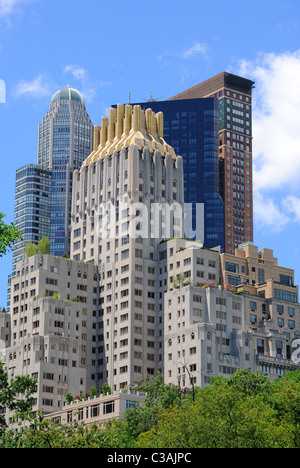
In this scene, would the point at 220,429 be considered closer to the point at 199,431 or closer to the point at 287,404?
the point at 199,431

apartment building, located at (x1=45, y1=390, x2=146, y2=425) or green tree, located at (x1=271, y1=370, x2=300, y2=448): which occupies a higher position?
apartment building, located at (x1=45, y1=390, x2=146, y2=425)

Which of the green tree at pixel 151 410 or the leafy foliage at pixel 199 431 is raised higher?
the green tree at pixel 151 410

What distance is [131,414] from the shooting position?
6147 inches


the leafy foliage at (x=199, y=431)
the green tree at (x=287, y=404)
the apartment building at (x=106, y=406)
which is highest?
the apartment building at (x=106, y=406)

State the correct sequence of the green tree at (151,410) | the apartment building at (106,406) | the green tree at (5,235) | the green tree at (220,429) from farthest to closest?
the apartment building at (106,406)
the green tree at (151,410)
the green tree at (220,429)
the green tree at (5,235)

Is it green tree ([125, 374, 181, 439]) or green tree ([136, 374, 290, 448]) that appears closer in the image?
green tree ([136, 374, 290, 448])

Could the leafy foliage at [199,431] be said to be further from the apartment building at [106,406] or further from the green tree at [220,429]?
the apartment building at [106,406]

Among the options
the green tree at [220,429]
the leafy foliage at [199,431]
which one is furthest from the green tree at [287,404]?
the green tree at [220,429]

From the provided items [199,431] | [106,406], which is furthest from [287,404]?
[106,406]

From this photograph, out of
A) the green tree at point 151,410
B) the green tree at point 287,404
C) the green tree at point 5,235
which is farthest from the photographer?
the green tree at point 151,410

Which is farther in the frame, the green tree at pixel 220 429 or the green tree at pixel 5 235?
the green tree at pixel 220 429

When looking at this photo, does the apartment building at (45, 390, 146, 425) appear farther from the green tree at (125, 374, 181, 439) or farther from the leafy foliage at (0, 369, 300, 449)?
the leafy foliage at (0, 369, 300, 449)

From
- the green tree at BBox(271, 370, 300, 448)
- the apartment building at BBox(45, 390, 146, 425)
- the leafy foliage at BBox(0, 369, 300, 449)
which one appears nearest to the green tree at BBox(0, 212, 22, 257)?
the leafy foliage at BBox(0, 369, 300, 449)
